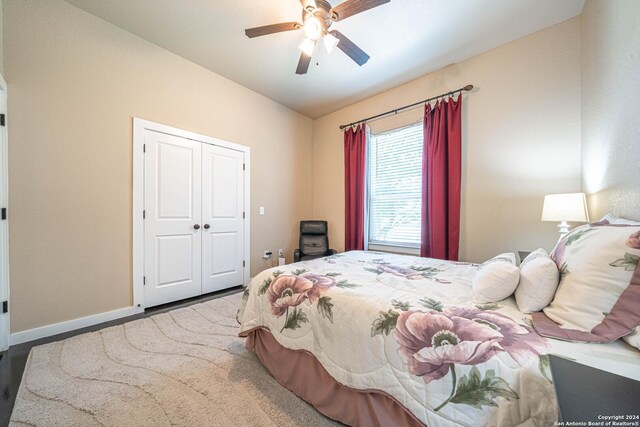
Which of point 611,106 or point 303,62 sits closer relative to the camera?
point 611,106

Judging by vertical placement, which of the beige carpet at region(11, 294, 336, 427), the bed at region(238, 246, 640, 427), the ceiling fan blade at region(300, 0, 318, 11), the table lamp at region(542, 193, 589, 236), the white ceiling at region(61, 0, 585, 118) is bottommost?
the beige carpet at region(11, 294, 336, 427)

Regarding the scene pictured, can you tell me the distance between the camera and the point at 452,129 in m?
2.73

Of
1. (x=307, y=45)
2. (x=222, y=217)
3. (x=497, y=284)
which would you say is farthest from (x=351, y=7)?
(x=222, y=217)

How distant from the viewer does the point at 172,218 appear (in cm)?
272

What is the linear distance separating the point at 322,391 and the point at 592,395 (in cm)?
107

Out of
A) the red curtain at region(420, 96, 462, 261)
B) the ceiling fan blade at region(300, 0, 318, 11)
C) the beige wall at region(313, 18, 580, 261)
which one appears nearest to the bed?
the red curtain at region(420, 96, 462, 261)

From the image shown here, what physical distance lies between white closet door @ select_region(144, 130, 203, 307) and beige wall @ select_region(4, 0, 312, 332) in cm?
18

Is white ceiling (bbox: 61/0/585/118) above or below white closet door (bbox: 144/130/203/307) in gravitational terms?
above

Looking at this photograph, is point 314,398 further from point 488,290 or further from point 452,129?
point 452,129

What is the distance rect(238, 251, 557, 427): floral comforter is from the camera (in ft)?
2.38

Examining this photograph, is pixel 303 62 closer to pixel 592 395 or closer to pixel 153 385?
pixel 592 395

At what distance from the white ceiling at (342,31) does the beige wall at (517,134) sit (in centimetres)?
20

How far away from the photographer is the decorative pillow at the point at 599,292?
0.77 metres

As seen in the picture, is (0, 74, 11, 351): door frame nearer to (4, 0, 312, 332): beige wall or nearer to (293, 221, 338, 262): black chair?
(4, 0, 312, 332): beige wall
